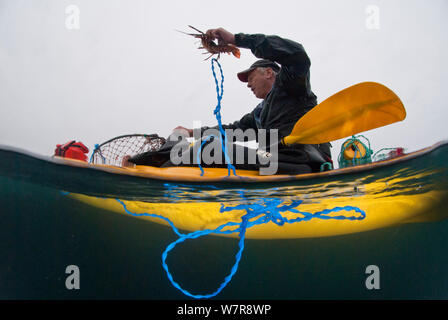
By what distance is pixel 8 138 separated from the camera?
1.26 m

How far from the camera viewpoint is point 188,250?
166 centimetres

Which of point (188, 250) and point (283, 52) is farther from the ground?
point (283, 52)

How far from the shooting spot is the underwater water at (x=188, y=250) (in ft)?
Result: 4.27

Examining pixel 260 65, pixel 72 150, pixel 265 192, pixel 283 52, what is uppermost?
pixel 260 65

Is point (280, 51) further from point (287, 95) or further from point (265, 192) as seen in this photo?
point (265, 192)

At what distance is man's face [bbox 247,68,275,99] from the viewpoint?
1.86 meters

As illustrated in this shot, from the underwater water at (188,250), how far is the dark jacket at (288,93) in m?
0.17

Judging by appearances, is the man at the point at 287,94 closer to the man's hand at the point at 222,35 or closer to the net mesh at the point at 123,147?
the man's hand at the point at 222,35

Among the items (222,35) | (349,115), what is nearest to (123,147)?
(222,35)

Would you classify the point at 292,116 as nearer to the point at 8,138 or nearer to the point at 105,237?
the point at 105,237

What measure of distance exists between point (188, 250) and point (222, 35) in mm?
1328

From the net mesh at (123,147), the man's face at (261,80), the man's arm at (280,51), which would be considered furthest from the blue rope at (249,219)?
the man's face at (261,80)

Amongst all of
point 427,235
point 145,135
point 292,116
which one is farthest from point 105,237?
point 427,235
